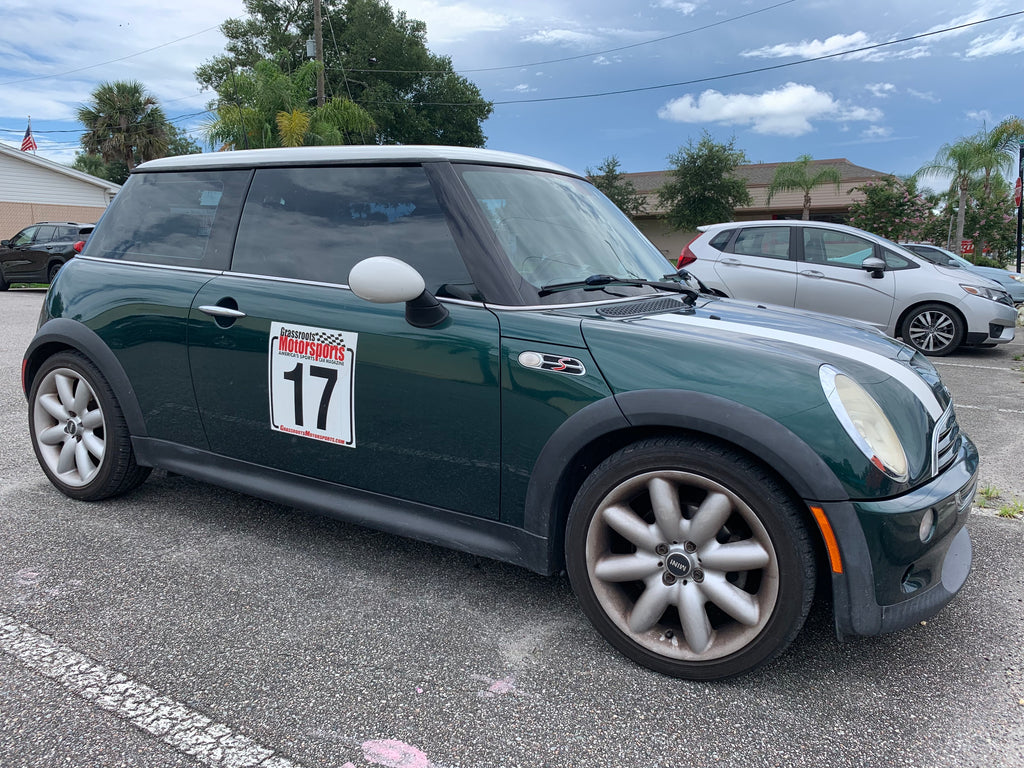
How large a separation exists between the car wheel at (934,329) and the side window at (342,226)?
799 cm

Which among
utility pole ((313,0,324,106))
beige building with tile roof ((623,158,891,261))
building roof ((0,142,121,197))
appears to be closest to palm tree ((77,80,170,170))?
building roof ((0,142,121,197))

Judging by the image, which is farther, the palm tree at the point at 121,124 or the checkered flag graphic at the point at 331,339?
the palm tree at the point at 121,124

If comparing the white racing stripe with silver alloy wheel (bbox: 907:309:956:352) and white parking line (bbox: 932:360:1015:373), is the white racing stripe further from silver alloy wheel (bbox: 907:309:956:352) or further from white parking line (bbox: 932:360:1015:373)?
silver alloy wheel (bbox: 907:309:956:352)

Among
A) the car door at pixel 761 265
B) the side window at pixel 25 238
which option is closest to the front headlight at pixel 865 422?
the car door at pixel 761 265

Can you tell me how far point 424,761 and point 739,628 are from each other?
39.2 inches

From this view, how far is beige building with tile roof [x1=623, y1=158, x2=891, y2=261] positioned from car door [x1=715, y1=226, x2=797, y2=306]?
25.8 metres

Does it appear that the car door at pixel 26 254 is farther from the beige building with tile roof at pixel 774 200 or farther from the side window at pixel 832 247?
the beige building with tile roof at pixel 774 200

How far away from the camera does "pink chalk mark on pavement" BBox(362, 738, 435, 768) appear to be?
185 centimetres

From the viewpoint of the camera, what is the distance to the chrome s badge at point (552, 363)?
2266 millimetres

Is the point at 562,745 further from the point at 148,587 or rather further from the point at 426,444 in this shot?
the point at 148,587

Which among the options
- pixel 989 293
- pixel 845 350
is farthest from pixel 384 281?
pixel 989 293

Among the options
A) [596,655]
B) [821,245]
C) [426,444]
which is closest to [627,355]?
[426,444]

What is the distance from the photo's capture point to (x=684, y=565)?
7.16 feet

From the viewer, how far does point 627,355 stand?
222 centimetres
